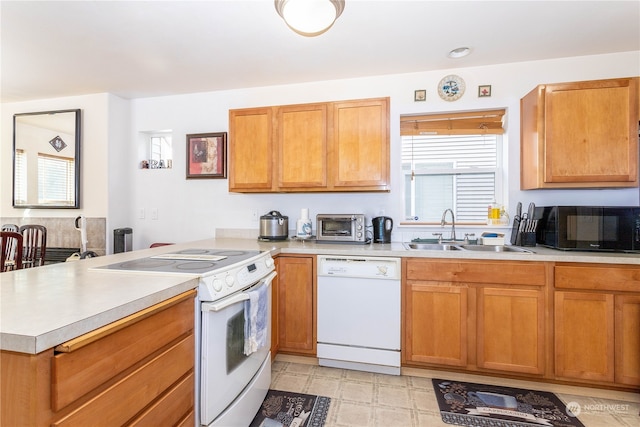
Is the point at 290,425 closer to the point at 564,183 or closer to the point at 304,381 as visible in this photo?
the point at 304,381

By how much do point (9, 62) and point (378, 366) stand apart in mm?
3785

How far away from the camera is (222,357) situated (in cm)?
136

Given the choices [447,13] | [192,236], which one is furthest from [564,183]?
[192,236]

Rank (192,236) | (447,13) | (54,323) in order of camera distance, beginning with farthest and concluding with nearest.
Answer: (192,236) → (447,13) → (54,323)

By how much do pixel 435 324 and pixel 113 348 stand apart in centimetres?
187

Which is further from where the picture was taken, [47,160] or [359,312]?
[47,160]

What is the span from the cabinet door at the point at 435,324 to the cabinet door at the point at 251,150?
4.95ft

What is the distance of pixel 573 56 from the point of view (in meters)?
2.35

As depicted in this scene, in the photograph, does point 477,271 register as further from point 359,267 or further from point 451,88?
point 451,88

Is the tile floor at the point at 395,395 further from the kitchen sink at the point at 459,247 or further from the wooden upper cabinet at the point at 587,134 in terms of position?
the wooden upper cabinet at the point at 587,134

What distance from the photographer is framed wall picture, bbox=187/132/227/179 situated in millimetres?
3012

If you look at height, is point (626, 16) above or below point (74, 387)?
above

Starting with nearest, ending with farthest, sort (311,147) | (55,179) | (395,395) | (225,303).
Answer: (225,303) < (395,395) < (311,147) < (55,179)

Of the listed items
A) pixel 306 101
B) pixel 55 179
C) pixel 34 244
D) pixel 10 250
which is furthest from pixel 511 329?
pixel 55 179
